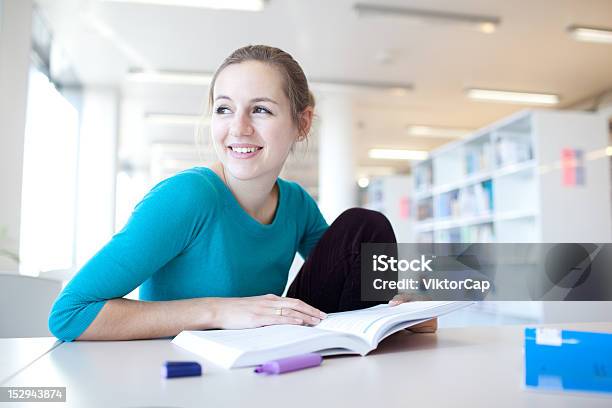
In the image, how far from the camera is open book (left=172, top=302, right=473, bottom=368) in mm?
587

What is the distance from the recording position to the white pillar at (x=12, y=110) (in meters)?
2.93

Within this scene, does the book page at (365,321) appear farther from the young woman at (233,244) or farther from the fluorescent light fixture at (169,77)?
the fluorescent light fixture at (169,77)

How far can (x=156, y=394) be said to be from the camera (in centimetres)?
48

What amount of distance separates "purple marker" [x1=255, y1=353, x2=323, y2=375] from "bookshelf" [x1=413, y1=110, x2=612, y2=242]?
11.9 ft

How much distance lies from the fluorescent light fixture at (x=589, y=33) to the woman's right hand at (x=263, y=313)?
179 inches

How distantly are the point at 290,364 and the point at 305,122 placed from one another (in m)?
0.82

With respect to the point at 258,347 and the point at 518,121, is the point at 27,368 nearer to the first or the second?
the point at 258,347

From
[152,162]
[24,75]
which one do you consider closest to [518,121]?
[24,75]

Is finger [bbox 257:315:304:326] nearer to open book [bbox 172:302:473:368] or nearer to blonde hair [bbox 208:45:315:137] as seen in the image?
open book [bbox 172:302:473:368]

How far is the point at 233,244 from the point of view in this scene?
1046 millimetres

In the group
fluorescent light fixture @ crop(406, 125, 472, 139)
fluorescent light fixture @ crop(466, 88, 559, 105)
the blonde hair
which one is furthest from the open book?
fluorescent light fixture @ crop(406, 125, 472, 139)

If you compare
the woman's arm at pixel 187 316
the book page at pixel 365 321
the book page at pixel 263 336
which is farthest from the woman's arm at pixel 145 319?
the book page at pixel 365 321

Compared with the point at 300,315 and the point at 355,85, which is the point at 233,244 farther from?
the point at 355,85

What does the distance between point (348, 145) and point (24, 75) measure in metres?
3.68
